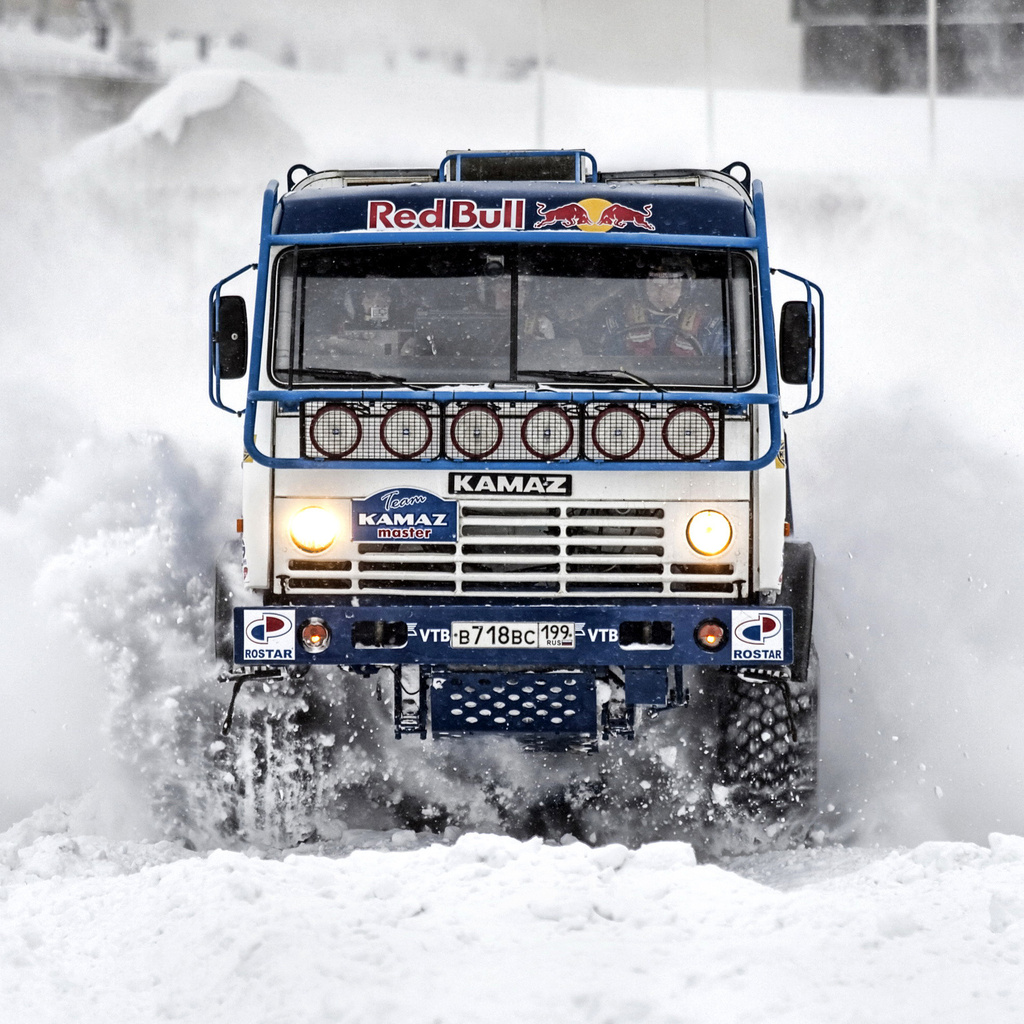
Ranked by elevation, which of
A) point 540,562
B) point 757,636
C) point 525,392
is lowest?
point 757,636

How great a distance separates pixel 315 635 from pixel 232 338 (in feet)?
4.77

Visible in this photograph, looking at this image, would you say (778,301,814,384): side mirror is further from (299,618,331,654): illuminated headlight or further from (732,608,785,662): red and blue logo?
(299,618,331,654): illuminated headlight

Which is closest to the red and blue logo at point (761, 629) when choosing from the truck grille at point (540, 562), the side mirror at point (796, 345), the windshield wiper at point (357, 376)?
the truck grille at point (540, 562)

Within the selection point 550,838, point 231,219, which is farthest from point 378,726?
point 231,219

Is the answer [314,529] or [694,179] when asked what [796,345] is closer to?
[694,179]

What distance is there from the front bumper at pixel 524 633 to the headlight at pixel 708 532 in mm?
249

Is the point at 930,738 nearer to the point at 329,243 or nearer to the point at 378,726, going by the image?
the point at 378,726

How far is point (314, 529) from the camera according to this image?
5.69 metres

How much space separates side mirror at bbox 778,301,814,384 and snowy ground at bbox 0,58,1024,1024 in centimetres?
213

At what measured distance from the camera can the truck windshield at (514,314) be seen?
18.9 feet

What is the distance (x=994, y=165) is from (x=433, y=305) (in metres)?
13.2

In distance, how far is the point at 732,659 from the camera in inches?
220

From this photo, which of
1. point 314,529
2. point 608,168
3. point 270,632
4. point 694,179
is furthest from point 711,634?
point 608,168

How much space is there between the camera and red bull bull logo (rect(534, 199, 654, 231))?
5.82 metres
